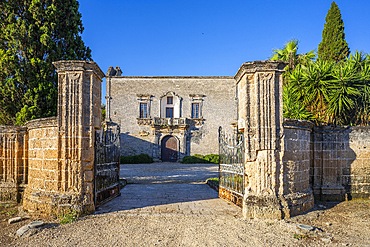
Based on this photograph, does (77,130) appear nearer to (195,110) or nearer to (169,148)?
(169,148)

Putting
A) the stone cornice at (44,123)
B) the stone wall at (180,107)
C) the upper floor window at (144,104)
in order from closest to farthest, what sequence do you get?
the stone cornice at (44,123)
the stone wall at (180,107)
the upper floor window at (144,104)

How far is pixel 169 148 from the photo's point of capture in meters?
25.5

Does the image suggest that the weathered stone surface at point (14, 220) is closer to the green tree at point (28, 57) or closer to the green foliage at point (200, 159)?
the green tree at point (28, 57)

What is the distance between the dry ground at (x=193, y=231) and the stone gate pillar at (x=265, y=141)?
0.47 meters

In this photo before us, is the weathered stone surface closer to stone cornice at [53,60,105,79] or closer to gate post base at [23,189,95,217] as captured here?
gate post base at [23,189,95,217]

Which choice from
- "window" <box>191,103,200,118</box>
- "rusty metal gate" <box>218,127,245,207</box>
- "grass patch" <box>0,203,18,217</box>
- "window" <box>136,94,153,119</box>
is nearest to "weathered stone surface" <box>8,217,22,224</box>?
"grass patch" <box>0,203,18,217</box>

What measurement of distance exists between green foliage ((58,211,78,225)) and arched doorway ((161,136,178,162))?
19.7m

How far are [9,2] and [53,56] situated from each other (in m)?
2.06

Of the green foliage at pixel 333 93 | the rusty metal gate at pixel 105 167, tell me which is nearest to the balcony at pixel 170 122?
the green foliage at pixel 333 93

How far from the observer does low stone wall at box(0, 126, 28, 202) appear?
709 cm

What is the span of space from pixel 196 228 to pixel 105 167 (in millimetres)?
3152

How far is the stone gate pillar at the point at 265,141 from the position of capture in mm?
5699

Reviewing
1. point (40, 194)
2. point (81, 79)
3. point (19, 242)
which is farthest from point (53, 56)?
point (19, 242)

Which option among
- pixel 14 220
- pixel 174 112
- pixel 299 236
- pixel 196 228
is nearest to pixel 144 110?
pixel 174 112
